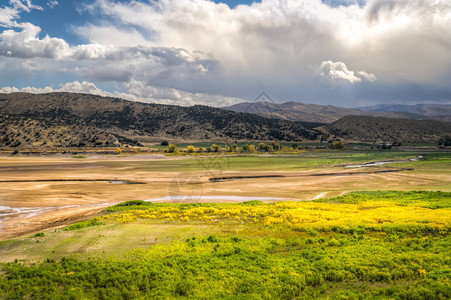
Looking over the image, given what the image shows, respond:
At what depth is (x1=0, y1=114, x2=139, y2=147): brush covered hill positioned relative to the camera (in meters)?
105

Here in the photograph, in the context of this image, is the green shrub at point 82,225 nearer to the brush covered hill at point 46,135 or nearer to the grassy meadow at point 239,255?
the grassy meadow at point 239,255

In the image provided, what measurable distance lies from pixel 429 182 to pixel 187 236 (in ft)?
153

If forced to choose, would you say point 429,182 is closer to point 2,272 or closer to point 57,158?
point 2,272

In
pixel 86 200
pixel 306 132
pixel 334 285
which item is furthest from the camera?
pixel 306 132

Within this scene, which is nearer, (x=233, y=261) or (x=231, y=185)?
(x=233, y=261)

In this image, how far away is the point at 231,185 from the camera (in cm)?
4875

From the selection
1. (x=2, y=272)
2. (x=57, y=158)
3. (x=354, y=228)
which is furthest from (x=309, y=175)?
(x=57, y=158)

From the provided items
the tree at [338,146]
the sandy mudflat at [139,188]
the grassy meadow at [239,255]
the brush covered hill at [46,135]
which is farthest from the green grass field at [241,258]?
the tree at [338,146]

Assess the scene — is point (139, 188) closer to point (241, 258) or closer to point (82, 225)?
point (82, 225)

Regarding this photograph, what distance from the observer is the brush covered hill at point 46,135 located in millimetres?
104994

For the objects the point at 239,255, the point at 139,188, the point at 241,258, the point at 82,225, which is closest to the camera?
the point at 241,258

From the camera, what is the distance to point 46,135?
112688 millimetres

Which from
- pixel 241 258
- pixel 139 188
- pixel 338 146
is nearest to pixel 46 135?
pixel 139 188

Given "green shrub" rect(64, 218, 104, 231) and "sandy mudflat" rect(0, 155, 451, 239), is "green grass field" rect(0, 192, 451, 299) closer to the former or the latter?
"green shrub" rect(64, 218, 104, 231)
